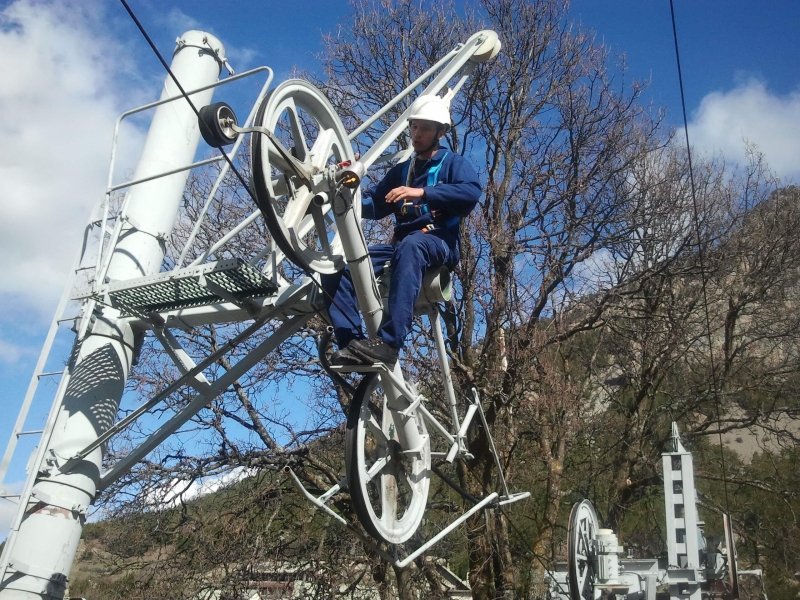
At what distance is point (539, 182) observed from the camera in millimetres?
13891

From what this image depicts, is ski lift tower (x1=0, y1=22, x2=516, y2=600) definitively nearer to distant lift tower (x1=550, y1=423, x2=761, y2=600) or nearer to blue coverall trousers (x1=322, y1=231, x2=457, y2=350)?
blue coverall trousers (x1=322, y1=231, x2=457, y2=350)

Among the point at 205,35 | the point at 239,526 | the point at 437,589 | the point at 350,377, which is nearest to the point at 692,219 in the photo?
the point at 350,377

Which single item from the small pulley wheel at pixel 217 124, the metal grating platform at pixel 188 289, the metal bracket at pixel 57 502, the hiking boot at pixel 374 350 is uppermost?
the small pulley wheel at pixel 217 124

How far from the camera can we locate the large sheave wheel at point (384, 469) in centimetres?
445

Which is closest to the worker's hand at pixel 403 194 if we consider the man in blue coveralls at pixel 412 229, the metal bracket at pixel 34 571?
the man in blue coveralls at pixel 412 229

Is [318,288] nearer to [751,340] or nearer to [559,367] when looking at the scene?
[559,367]

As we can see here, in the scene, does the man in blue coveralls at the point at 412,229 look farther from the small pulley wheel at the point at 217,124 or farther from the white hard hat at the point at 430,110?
the small pulley wheel at the point at 217,124

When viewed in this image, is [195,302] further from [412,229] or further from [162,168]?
[412,229]

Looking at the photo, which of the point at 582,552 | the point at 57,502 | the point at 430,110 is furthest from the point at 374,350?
the point at 582,552

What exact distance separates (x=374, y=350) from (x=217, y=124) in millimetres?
1489

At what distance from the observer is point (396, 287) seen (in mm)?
4625

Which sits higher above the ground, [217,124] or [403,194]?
[403,194]

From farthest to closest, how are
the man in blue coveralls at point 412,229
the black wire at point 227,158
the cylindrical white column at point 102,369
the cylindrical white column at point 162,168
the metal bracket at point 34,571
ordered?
the cylindrical white column at point 162,168, the man in blue coveralls at point 412,229, the cylindrical white column at point 102,369, the metal bracket at point 34,571, the black wire at point 227,158

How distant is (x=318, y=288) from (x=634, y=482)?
11186 mm
